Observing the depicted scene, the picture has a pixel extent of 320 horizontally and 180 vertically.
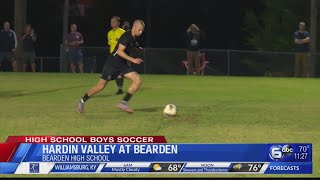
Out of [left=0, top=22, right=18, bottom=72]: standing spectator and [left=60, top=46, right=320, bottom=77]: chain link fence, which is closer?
[left=0, top=22, right=18, bottom=72]: standing spectator

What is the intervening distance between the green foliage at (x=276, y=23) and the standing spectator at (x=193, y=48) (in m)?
10.7

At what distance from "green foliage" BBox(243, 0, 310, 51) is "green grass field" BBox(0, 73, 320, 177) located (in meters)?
16.1

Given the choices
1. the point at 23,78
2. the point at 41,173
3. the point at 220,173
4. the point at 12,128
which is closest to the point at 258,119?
the point at 12,128

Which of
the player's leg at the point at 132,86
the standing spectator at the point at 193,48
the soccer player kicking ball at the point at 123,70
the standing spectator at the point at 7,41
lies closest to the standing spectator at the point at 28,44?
the standing spectator at the point at 7,41

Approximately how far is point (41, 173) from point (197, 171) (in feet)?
5.28

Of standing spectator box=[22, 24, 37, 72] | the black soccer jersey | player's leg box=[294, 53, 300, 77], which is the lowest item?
player's leg box=[294, 53, 300, 77]

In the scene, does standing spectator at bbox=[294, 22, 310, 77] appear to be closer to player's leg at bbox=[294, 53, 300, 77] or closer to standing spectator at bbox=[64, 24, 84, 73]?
player's leg at bbox=[294, 53, 300, 77]

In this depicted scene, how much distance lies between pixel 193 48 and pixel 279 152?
19731 millimetres

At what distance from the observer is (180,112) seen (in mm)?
13367

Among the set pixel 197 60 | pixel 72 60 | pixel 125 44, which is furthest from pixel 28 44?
pixel 125 44

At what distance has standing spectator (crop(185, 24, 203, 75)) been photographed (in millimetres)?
26156

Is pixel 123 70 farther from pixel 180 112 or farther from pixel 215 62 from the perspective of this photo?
pixel 215 62

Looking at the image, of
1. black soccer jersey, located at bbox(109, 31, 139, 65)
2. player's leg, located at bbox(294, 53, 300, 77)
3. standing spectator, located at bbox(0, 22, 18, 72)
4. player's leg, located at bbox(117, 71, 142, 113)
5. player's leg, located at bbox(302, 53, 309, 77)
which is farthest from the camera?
player's leg, located at bbox(294, 53, 300, 77)

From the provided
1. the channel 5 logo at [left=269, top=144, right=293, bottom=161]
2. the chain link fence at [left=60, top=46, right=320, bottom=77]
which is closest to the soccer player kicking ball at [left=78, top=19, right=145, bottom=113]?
the channel 5 logo at [left=269, top=144, right=293, bottom=161]
